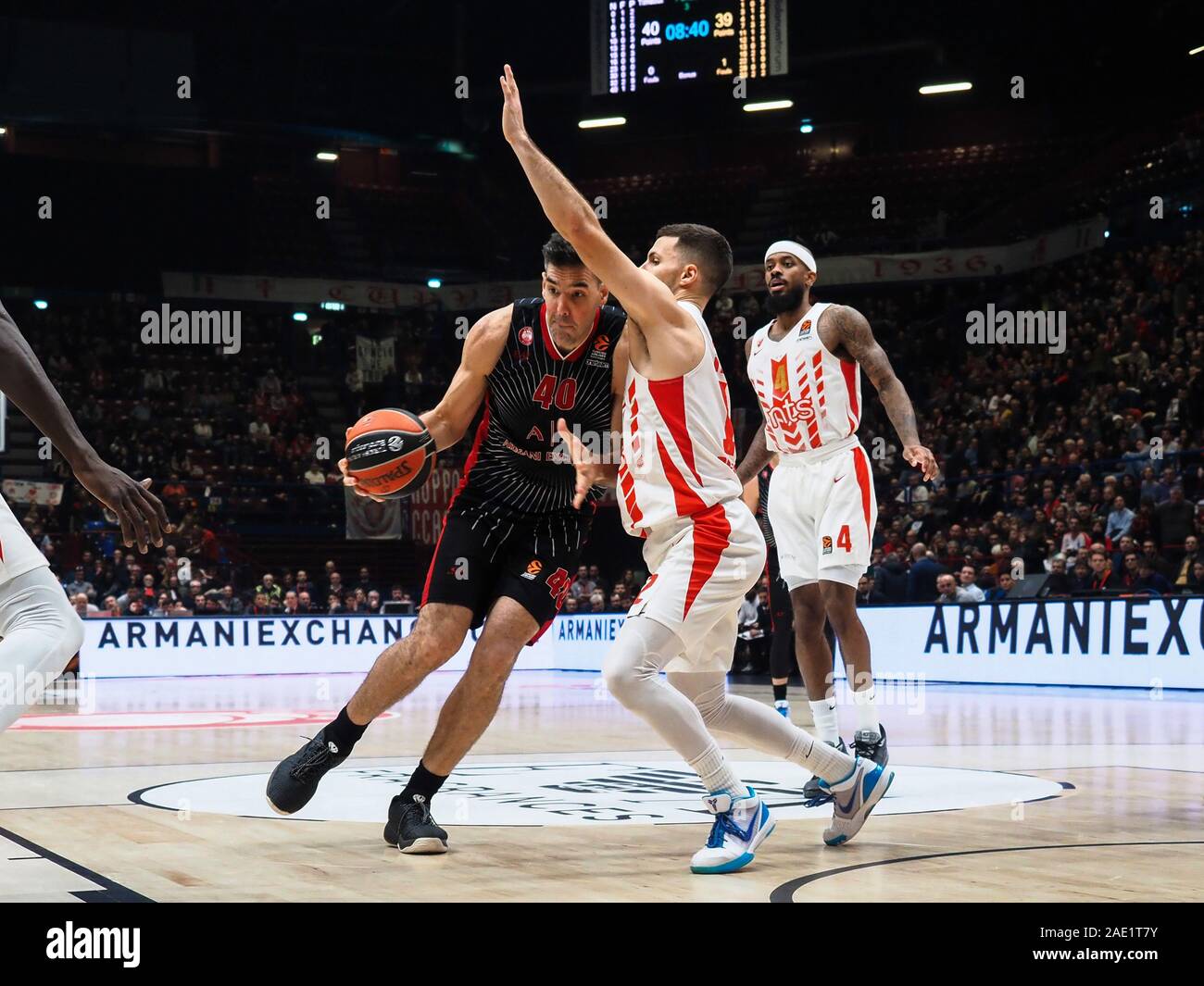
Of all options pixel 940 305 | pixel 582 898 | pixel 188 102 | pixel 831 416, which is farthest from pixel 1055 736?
pixel 188 102

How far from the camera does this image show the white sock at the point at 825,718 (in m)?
6.48

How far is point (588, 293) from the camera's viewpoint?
4.91 meters

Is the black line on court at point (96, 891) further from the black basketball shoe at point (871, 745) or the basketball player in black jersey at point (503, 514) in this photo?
the black basketball shoe at point (871, 745)

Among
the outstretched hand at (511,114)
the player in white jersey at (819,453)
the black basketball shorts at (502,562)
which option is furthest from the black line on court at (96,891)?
the player in white jersey at (819,453)

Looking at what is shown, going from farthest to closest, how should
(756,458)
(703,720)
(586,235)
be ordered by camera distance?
Result: (756,458), (703,720), (586,235)

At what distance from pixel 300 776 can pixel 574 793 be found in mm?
1659

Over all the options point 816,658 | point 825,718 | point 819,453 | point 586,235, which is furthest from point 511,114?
point 825,718

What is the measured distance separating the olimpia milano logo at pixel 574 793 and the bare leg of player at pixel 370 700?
0.55 metres

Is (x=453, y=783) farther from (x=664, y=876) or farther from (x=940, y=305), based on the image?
(x=940, y=305)

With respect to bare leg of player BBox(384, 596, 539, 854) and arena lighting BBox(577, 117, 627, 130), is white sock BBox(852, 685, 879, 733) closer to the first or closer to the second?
bare leg of player BBox(384, 596, 539, 854)

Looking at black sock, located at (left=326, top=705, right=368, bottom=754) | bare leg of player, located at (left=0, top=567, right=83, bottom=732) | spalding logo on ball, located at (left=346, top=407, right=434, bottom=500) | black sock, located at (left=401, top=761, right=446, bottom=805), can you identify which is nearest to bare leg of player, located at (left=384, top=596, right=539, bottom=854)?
black sock, located at (left=401, top=761, right=446, bottom=805)

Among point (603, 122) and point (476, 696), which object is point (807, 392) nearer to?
point (476, 696)

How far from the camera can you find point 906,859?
438cm
